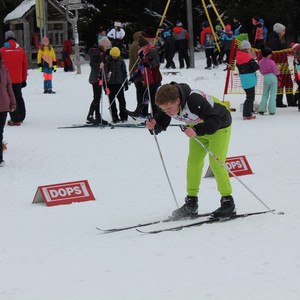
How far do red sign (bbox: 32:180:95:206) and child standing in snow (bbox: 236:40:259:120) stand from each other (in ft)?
22.7

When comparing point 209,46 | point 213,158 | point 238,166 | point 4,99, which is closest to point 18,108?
point 4,99

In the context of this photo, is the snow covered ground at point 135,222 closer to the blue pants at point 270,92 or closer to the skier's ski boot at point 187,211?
the skier's ski boot at point 187,211

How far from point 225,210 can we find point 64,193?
222cm

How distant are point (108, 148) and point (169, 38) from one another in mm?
12537

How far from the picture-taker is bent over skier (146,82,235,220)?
624 cm

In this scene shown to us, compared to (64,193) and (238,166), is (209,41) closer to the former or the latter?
(238,166)

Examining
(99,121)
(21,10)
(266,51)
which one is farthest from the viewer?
(21,10)

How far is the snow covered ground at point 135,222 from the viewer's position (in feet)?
16.5

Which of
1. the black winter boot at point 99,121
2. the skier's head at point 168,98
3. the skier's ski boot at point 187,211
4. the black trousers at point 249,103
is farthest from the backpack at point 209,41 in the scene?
the skier's head at point 168,98

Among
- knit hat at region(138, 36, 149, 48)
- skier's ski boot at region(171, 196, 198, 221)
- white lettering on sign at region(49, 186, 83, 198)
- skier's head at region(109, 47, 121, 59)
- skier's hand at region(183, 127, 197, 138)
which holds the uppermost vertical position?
skier's hand at region(183, 127, 197, 138)

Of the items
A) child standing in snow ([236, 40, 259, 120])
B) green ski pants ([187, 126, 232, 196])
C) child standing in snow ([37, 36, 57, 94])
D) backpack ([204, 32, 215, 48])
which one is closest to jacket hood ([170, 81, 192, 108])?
green ski pants ([187, 126, 232, 196])

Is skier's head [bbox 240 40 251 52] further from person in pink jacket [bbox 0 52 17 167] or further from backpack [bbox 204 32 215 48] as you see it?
backpack [bbox 204 32 215 48]

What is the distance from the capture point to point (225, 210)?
6785 mm

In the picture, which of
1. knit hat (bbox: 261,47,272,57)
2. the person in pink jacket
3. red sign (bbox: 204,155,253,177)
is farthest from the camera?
knit hat (bbox: 261,47,272,57)
